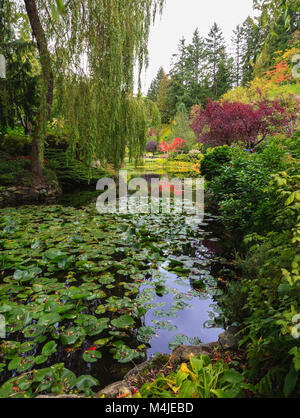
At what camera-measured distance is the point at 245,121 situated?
9930 millimetres

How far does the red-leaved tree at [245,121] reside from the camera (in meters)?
9.55

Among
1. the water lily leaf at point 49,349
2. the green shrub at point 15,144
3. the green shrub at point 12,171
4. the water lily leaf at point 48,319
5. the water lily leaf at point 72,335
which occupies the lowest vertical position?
the water lily leaf at point 72,335

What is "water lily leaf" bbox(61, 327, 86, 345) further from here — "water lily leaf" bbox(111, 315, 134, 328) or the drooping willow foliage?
the drooping willow foliage

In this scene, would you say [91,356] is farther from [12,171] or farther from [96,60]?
[12,171]

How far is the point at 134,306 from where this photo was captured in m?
2.01

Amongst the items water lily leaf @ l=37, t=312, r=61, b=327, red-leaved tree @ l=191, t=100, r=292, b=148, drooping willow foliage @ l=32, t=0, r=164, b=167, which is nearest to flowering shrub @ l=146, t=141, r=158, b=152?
red-leaved tree @ l=191, t=100, r=292, b=148

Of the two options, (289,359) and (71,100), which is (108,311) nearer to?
(289,359)

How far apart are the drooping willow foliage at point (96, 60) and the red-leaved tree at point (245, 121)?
284 inches

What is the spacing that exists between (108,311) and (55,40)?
366 centimetres

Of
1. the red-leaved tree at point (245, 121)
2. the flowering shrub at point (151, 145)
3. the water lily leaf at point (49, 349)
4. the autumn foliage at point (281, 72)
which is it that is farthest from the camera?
the flowering shrub at point (151, 145)

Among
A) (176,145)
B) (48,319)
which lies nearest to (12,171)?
(48,319)

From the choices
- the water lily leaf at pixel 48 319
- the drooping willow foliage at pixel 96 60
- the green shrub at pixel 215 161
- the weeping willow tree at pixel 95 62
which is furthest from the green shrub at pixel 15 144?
the water lily leaf at pixel 48 319

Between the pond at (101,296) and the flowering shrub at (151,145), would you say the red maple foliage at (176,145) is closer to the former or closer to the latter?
the flowering shrub at (151,145)

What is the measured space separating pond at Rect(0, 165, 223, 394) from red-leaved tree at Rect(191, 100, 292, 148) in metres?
7.86
